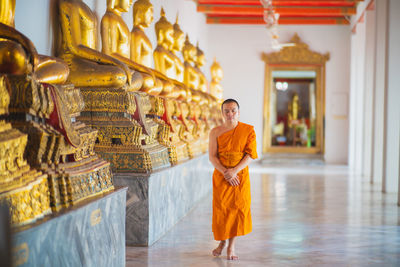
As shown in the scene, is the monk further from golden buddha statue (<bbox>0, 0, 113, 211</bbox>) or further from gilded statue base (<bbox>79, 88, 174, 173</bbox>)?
golden buddha statue (<bbox>0, 0, 113, 211</bbox>)

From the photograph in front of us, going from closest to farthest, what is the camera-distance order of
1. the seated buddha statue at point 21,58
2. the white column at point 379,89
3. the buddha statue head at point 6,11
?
the seated buddha statue at point 21,58, the buddha statue head at point 6,11, the white column at point 379,89

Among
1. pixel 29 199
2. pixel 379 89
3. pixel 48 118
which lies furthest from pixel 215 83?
pixel 29 199

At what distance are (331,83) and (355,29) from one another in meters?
1.64

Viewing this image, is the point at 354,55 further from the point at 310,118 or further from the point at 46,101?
the point at 46,101

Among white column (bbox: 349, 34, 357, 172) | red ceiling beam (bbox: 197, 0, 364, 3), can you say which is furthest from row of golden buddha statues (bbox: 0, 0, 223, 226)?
white column (bbox: 349, 34, 357, 172)

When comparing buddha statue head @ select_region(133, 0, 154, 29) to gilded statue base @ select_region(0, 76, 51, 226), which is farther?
buddha statue head @ select_region(133, 0, 154, 29)

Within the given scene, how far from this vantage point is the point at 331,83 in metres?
13.5

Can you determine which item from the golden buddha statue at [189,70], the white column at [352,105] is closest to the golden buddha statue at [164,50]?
the golden buddha statue at [189,70]

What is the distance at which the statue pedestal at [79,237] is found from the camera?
191 cm

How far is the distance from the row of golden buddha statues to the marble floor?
649 millimetres

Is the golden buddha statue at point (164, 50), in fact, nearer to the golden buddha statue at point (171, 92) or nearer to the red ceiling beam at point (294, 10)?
the golden buddha statue at point (171, 92)

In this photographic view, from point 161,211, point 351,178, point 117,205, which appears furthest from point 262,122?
point 117,205

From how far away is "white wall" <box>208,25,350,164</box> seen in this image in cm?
1353

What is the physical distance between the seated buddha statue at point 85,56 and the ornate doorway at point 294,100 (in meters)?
9.92
